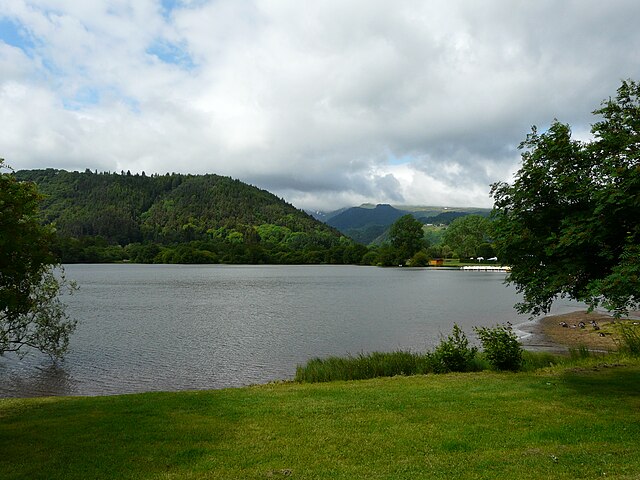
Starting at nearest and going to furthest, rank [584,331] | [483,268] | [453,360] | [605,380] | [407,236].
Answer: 1. [605,380]
2. [453,360]
3. [584,331]
4. [483,268]
5. [407,236]

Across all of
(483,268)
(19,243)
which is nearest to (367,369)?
(19,243)

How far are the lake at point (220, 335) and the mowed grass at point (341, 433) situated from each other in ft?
32.8

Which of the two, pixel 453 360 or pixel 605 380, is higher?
pixel 605 380

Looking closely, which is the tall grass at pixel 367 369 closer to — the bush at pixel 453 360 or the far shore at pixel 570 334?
the bush at pixel 453 360

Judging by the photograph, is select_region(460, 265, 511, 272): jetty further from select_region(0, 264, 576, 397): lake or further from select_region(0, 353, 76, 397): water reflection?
select_region(0, 353, 76, 397): water reflection

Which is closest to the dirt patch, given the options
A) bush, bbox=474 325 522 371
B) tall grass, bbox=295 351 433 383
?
bush, bbox=474 325 522 371

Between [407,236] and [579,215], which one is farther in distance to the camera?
[407,236]

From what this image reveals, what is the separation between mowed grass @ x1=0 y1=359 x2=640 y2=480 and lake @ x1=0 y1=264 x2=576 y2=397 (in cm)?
1000

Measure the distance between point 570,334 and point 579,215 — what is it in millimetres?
27727

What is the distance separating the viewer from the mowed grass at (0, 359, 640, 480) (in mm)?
8539

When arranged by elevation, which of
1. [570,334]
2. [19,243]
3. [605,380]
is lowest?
[570,334]

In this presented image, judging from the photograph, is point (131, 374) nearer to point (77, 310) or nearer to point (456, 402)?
point (456, 402)

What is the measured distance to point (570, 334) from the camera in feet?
122

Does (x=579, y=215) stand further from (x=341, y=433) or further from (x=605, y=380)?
(x=341, y=433)
